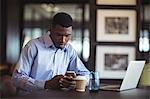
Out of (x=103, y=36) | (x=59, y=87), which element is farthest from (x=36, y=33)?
(x=59, y=87)

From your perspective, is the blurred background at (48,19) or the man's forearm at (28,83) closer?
the man's forearm at (28,83)

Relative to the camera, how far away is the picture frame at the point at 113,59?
4.20 m

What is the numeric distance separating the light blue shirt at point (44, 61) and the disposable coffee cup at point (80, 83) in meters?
0.24

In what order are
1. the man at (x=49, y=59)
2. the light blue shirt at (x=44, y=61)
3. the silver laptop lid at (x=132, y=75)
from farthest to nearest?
the light blue shirt at (x=44, y=61) < the man at (x=49, y=59) < the silver laptop lid at (x=132, y=75)

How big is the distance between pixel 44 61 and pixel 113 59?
1.83m

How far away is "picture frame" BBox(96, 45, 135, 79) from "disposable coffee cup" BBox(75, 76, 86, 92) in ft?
6.63

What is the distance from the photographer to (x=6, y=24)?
5.43 metres

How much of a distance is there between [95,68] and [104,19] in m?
0.59

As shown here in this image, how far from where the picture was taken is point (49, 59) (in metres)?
2.62

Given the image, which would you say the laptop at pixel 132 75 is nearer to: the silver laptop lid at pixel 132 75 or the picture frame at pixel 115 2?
the silver laptop lid at pixel 132 75

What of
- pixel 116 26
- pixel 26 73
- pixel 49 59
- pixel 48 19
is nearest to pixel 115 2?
pixel 116 26

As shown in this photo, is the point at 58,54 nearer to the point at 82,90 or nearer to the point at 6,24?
the point at 82,90

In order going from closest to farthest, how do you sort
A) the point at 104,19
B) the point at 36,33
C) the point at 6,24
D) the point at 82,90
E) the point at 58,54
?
the point at 82,90 → the point at 58,54 → the point at 104,19 → the point at 6,24 → the point at 36,33

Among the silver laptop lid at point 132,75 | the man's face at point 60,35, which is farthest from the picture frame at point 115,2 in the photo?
the silver laptop lid at point 132,75
